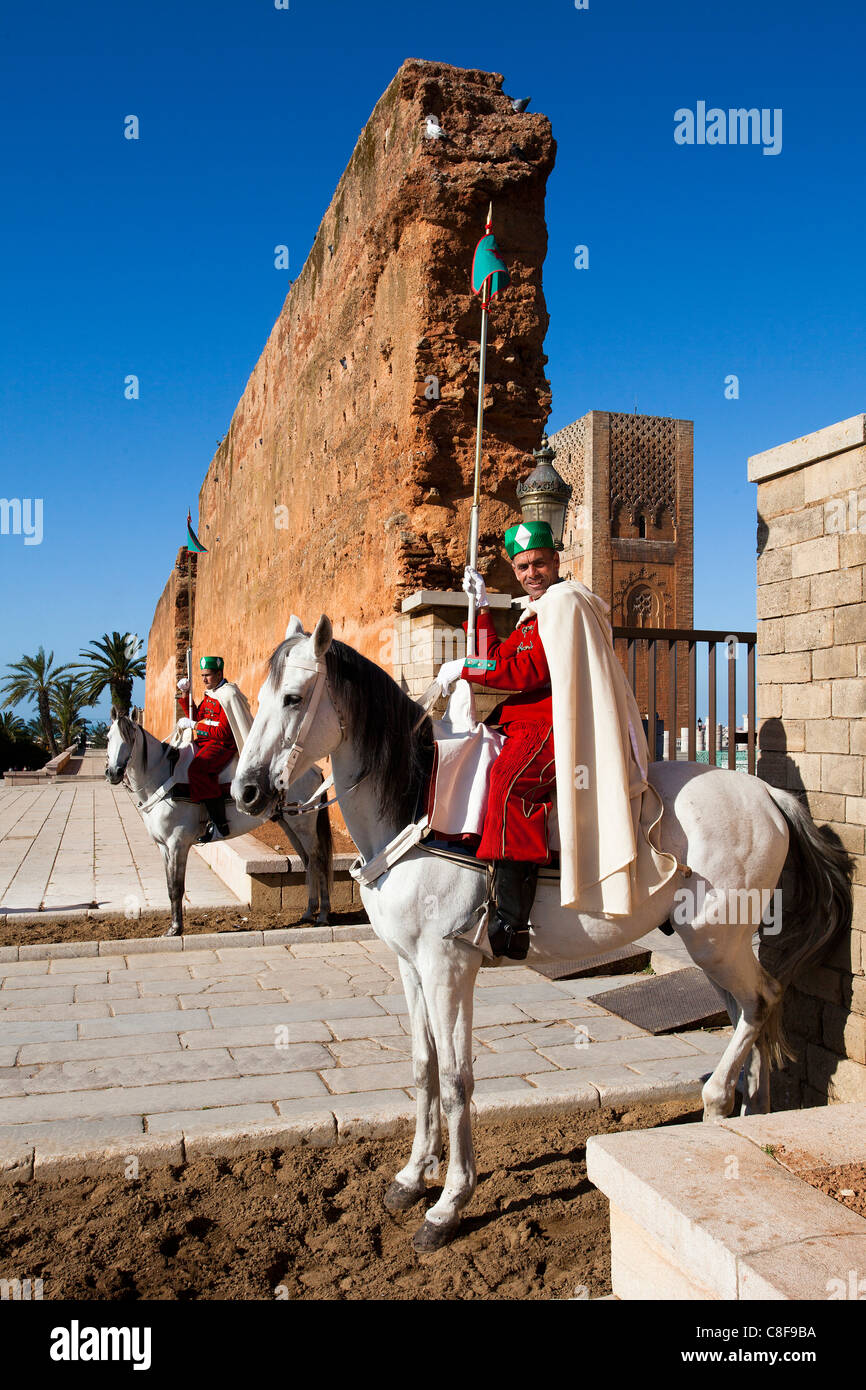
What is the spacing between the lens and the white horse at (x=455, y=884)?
10.1ft

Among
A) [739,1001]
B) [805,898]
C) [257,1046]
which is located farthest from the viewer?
[257,1046]

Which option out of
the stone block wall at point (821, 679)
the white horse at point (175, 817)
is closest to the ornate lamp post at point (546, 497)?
the stone block wall at point (821, 679)

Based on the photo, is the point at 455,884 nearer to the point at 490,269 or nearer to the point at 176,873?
the point at 490,269

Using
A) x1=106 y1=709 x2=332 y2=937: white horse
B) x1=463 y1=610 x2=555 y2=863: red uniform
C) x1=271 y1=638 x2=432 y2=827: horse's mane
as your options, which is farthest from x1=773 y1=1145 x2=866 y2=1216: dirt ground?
x1=106 y1=709 x2=332 y2=937: white horse

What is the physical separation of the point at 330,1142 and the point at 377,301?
8.75 m

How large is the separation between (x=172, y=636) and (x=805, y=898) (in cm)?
2658

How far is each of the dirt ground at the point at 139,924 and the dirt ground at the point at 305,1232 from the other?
13.1 feet

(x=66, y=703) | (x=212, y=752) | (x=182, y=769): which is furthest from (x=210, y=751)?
(x=66, y=703)

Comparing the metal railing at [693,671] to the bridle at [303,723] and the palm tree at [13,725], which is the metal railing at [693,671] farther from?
the palm tree at [13,725]

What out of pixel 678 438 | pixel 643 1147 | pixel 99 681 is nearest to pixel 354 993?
pixel 643 1147

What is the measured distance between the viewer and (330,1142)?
385 centimetres

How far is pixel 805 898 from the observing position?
3.77m

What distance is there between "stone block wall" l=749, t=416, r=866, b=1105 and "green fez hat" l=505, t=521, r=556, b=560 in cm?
137

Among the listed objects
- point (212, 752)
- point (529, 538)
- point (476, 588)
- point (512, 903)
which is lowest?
point (512, 903)
